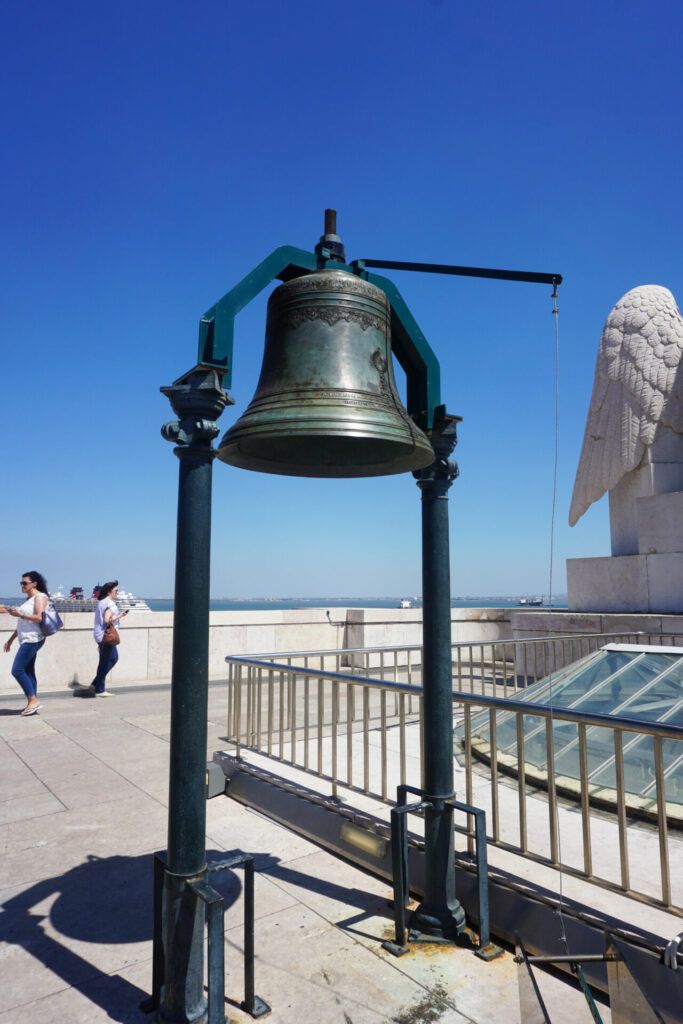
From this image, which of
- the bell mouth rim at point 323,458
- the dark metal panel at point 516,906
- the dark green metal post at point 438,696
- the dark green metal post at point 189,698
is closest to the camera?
the dark metal panel at point 516,906

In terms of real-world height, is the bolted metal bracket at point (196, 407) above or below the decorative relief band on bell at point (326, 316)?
below

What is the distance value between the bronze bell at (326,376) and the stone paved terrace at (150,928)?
2392 millimetres

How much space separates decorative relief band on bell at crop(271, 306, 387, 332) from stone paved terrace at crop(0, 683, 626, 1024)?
2.95 meters

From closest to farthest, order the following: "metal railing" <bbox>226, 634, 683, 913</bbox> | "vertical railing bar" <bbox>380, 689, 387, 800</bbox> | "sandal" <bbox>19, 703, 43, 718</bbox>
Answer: "metal railing" <bbox>226, 634, 683, 913</bbox> → "vertical railing bar" <bbox>380, 689, 387, 800</bbox> → "sandal" <bbox>19, 703, 43, 718</bbox>

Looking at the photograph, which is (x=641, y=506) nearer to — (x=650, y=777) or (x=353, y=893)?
(x=650, y=777)

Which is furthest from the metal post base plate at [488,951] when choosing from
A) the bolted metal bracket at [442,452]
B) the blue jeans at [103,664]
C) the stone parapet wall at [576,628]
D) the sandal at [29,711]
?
the blue jeans at [103,664]

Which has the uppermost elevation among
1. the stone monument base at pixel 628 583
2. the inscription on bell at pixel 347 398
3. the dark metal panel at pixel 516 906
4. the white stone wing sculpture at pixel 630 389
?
the white stone wing sculpture at pixel 630 389

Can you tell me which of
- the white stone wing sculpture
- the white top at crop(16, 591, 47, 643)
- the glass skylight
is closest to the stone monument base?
the white stone wing sculpture

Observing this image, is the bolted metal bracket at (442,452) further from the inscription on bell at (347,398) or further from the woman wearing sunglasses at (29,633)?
the woman wearing sunglasses at (29,633)

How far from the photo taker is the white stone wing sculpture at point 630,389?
46.8 feet

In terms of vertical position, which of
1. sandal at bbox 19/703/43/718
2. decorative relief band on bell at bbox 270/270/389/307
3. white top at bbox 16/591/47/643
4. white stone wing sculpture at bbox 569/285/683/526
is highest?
white stone wing sculpture at bbox 569/285/683/526

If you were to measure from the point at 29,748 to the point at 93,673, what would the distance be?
5186mm

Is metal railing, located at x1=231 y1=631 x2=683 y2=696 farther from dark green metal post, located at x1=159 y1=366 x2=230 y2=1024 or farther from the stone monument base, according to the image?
dark green metal post, located at x1=159 y1=366 x2=230 y2=1024

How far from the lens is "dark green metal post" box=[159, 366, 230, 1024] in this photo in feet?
8.50
